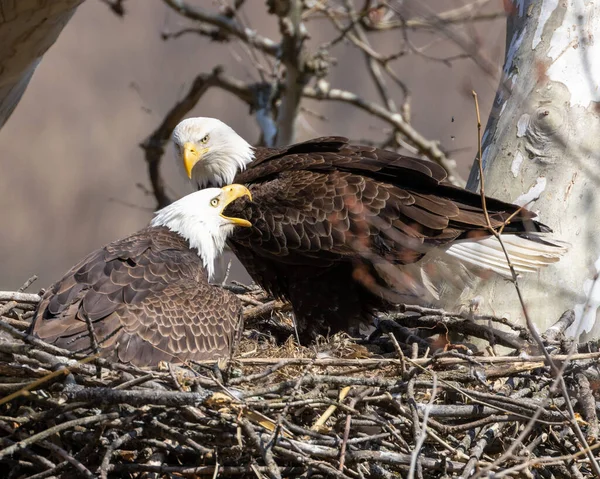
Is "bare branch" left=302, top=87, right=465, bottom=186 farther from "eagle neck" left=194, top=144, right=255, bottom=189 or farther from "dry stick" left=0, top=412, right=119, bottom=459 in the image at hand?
"dry stick" left=0, top=412, right=119, bottom=459

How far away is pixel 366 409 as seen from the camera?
3.63m

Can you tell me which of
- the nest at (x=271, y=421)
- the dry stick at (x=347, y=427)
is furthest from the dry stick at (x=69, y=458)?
the dry stick at (x=347, y=427)

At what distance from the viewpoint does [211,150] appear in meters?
5.82

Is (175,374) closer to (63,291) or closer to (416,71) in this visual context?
(63,291)

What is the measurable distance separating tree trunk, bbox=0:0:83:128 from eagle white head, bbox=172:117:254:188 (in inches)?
106

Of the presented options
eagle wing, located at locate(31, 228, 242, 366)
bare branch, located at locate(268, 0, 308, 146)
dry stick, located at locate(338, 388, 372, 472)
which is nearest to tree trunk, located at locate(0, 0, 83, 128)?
eagle wing, located at locate(31, 228, 242, 366)

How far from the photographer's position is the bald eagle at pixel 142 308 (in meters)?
4.14

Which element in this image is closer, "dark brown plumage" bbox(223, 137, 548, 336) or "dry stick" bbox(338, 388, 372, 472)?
"dry stick" bbox(338, 388, 372, 472)

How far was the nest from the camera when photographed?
129 inches

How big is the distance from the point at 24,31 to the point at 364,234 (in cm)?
244

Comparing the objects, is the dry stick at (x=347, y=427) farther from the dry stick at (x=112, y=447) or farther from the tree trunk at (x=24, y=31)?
the tree trunk at (x=24, y=31)

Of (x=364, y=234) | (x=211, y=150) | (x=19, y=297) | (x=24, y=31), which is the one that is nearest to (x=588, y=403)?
(x=364, y=234)

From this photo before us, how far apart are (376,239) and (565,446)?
161 cm

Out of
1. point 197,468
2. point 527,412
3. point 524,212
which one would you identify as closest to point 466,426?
point 527,412
